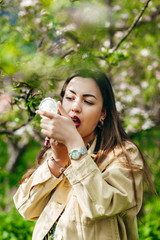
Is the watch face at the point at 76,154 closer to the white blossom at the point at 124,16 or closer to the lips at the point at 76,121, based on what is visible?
the lips at the point at 76,121

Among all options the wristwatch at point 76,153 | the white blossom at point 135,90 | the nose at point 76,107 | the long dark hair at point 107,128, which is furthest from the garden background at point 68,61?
the wristwatch at point 76,153

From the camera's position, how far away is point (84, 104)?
178 centimetres

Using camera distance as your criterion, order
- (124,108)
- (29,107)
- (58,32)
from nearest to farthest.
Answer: (29,107) → (58,32) → (124,108)

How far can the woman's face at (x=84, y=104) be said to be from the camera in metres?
1.75

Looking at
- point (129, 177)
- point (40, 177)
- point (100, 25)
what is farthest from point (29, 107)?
point (100, 25)

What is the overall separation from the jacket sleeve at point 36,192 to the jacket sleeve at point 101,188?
0.35 metres

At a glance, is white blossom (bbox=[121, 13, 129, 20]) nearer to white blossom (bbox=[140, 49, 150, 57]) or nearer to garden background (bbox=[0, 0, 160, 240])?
garden background (bbox=[0, 0, 160, 240])

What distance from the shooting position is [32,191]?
5.97 ft

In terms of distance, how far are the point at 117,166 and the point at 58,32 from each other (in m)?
1.85

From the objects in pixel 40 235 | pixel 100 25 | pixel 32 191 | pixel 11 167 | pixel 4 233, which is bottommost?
pixel 11 167

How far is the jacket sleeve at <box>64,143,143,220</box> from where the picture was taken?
1391 millimetres

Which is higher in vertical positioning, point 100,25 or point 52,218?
point 100,25

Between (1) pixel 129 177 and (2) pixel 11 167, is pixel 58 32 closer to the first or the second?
(1) pixel 129 177

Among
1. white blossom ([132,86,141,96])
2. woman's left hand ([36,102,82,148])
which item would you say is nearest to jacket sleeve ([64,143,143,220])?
woman's left hand ([36,102,82,148])
